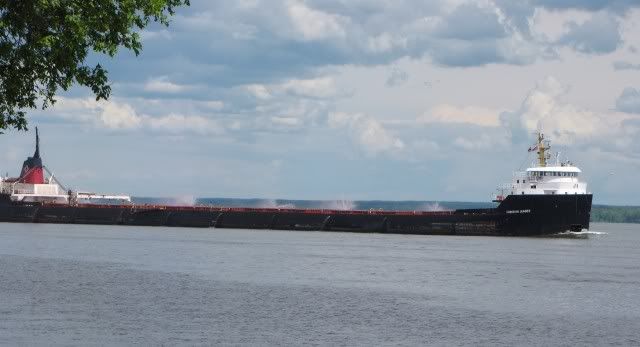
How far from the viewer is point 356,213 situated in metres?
114

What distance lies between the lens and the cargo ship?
97.2 meters

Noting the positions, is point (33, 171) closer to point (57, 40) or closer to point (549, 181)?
point (549, 181)

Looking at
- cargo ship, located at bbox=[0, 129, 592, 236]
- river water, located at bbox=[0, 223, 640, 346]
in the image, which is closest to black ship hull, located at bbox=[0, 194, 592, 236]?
cargo ship, located at bbox=[0, 129, 592, 236]

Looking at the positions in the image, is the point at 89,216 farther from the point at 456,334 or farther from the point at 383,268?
the point at 456,334

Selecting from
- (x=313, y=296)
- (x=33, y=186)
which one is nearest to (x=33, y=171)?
(x=33, y=186)

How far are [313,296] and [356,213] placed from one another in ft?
216

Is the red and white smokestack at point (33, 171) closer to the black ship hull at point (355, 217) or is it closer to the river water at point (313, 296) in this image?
the black ship hull at point (355, 217)

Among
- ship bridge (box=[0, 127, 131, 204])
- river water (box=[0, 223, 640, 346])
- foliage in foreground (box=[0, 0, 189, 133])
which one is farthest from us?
ship bridge (box=[0, 127, 131, 204])

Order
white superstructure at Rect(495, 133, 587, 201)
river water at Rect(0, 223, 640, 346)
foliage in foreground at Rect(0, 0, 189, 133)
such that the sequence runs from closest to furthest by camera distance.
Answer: foliage in foreground at Rect(0, 0, 189, 133), river water at Rect(0, 223, 640, 346), white superstructure at Rect(495, 133, 587, 201)

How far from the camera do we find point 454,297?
162 ft

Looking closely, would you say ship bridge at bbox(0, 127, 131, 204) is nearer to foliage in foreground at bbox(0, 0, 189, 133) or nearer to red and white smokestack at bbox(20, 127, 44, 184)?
red and white smokestack at bbox(20, 127, 44, 184)

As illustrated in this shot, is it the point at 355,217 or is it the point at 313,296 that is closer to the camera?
the point at 313,296

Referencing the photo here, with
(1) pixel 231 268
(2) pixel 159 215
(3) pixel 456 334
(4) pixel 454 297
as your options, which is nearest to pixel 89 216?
(2) pixel 159 215

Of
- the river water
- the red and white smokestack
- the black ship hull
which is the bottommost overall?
the river water
